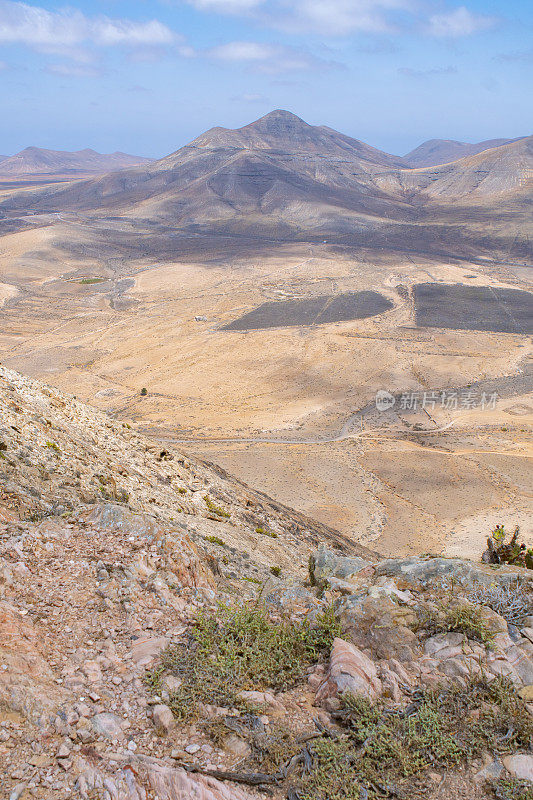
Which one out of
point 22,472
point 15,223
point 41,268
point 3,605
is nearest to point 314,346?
point 22,472

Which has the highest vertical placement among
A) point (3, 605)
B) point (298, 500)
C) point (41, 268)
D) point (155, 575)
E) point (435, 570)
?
point (41, 268)

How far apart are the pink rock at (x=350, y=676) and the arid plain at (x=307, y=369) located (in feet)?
44.7

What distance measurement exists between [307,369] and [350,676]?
36522 mm

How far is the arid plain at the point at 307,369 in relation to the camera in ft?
77.5

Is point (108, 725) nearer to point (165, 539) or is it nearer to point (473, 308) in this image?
point (165, 539)

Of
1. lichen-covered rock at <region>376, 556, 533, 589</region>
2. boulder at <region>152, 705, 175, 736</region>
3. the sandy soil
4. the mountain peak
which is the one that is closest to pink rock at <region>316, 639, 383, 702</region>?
boulder at <region>152, 705, 175, 736</region>

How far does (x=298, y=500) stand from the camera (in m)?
22.2

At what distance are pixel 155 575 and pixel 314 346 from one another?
4060 cm

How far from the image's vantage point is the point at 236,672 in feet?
17.2

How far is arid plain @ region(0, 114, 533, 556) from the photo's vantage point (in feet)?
77.5

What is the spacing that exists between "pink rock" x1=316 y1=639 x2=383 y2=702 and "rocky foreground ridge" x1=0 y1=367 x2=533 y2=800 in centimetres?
2

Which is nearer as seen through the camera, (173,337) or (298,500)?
(298,500)

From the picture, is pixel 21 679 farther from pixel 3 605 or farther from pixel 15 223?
pixel 15 223

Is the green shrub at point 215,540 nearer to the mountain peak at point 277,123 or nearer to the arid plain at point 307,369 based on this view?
the arid plain at point 307,369
